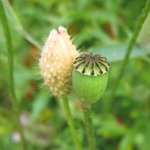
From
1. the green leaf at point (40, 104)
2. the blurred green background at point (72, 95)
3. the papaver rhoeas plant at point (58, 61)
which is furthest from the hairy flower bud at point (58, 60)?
the green leaf at point (40, 104)

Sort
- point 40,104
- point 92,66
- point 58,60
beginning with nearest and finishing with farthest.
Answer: point 92,66 → point 58,60 → point 40,104

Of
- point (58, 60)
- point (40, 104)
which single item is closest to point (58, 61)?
point (58, 60)

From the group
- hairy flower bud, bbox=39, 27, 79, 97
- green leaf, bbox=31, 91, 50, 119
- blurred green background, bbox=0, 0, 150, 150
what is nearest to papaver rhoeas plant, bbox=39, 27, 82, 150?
hairy flower bud, bbox=39, 27, 79, 97

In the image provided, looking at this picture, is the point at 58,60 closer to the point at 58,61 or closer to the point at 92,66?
the point at 58,61

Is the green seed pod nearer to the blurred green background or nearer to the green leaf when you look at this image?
the blurred green background

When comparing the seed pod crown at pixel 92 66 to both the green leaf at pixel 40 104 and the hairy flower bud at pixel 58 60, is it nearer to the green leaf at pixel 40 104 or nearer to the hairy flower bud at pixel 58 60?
the hairy flower bud at pixel 58 60
